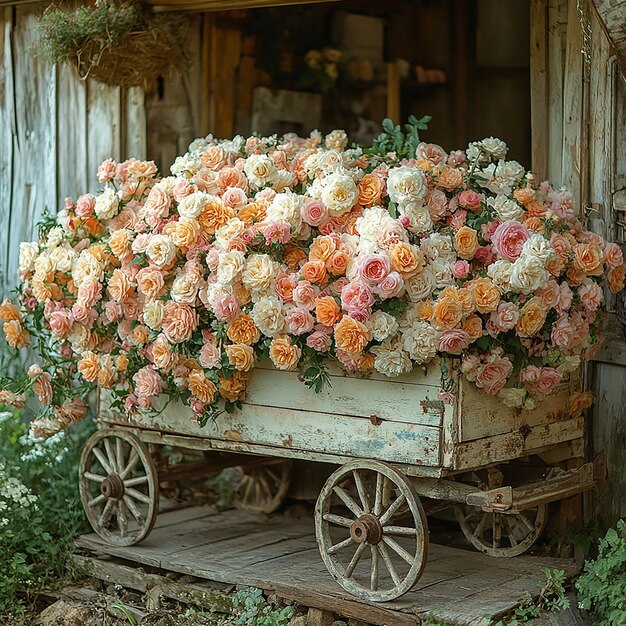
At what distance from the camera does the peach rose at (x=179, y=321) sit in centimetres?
470

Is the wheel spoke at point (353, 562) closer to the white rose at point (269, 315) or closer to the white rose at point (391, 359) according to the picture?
the white rose at point (391, 359)

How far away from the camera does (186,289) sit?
15.3 feet

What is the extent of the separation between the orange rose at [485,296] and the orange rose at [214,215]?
110cm

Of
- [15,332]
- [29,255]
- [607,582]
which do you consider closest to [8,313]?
[15,332]

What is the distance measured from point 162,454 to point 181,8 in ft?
8.28

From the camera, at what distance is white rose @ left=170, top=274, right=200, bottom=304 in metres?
4.66

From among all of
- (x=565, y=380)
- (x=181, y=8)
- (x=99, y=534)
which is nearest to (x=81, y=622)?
(x=99, y=534)

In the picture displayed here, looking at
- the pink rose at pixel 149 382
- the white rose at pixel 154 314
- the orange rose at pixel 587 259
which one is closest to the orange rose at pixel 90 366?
the pink rose at pixel 149 382

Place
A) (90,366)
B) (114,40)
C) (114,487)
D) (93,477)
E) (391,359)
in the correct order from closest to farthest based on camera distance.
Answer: (391,359) < (90,366) < (114,487) < (93,477) < (114,40)

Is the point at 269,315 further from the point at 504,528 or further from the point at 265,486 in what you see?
the point at 265,486

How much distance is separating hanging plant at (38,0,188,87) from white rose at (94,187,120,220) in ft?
3.23

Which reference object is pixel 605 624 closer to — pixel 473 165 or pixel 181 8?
pixel 473 165

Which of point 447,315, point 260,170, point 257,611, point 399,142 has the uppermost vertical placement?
point 399,142

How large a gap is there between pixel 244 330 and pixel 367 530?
97 cm
